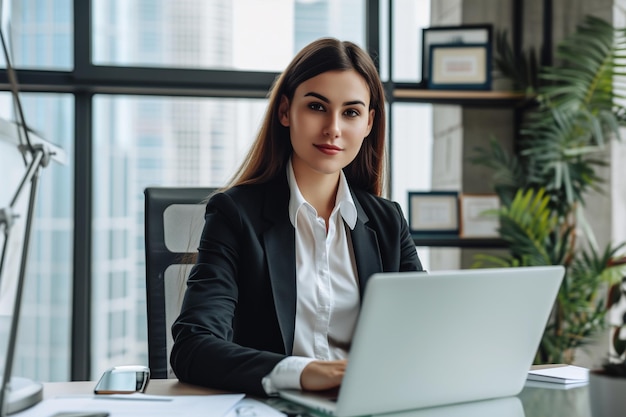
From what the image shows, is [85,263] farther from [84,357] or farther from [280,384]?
[280,384]

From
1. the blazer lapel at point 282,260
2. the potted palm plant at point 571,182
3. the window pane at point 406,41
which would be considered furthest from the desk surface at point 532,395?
the window pane at point 406,41

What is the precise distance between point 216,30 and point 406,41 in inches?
35.7

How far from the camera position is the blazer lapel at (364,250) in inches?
59.6

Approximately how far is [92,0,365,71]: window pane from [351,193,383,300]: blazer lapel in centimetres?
188

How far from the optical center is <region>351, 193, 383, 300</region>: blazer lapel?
4.97ft

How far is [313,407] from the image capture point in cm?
99

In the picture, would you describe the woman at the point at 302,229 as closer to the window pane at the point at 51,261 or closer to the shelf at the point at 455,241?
the shelf at the point at 455,241

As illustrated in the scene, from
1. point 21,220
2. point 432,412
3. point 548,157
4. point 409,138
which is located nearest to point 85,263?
point 409,138

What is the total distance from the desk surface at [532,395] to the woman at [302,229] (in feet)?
0.46

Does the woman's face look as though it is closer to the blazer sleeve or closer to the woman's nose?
the woman's nose

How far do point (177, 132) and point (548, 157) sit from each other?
159cm

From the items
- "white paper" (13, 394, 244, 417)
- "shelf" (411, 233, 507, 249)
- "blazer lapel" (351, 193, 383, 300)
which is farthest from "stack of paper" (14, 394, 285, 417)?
"shelf" (411, 233, 507, 249)

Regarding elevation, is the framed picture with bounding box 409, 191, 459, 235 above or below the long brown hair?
below

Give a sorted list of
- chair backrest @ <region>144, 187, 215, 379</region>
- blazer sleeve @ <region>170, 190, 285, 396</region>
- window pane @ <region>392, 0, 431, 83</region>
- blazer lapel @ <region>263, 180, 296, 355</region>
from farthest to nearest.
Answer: window pane @ <region>392, 0, 431, 83</region> < chair backrest @ <region>144, 187, 215, 379</region> < blazer lapel @ <region>263, 180, 296, 355</region> < blazer sleeve @ <region>170, 190, 285, 396</region>
